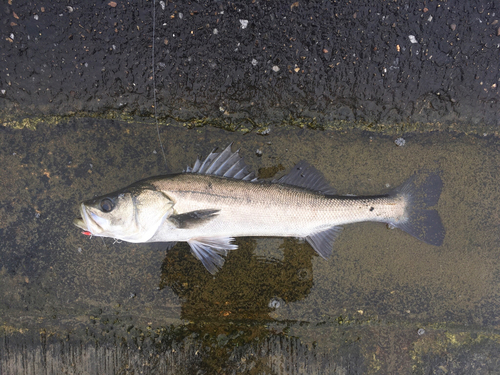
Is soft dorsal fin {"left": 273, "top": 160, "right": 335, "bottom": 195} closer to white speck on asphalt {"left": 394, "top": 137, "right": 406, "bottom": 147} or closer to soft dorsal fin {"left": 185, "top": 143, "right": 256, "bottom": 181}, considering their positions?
soft dorsal fin {"left": 185, "top": 143, "right": 256, "bottom": 181}

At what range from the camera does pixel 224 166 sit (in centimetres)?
286

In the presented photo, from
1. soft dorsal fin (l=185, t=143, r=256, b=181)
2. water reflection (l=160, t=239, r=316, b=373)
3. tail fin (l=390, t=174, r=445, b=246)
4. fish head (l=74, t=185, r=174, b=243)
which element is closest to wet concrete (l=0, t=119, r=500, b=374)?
water reflection (l=160, t=239, r=316, b=373)

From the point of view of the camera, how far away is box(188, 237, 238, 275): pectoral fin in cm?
288

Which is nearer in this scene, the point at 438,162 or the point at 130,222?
the point at 130,222

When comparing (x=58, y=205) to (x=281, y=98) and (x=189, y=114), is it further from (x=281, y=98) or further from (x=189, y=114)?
(x=281, y=98)

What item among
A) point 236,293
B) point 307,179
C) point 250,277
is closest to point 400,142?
point 307,179

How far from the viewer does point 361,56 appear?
3.07 meters

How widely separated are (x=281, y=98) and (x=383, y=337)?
119 inches

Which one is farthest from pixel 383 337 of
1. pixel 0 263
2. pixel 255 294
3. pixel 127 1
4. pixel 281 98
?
pixel 127 1

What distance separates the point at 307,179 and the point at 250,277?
1.31 meters

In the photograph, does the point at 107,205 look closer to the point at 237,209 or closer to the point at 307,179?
the point at 237,209

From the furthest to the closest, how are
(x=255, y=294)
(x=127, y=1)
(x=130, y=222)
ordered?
(x=255, y=294) < (x=127, y=1) < (x=130, y=222)

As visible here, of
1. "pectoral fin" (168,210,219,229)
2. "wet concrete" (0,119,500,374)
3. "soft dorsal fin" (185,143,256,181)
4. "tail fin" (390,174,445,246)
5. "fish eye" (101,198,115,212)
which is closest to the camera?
"fish eye" (101,198,115,212)

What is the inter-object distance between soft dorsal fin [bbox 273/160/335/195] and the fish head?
123 cm
